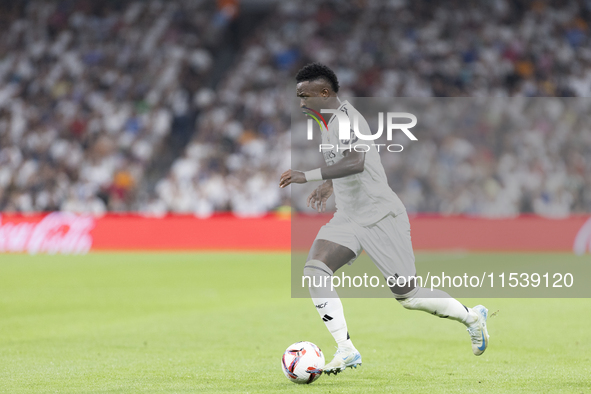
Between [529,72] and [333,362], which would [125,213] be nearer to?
[529,72]

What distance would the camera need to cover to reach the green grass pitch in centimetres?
637

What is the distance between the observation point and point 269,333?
9.44 metres

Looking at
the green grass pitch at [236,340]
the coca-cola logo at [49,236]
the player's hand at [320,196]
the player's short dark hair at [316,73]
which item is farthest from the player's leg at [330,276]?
the coca-cola logo at [49,236]

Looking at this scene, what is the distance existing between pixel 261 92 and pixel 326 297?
1917 centimetres

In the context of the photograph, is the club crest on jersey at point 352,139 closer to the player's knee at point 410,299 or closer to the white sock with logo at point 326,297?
the white sock with logo at point 326,297

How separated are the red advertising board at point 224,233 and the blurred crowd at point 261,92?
445mm

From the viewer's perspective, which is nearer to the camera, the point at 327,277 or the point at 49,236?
the point at 327,277

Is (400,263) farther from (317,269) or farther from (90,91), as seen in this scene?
(90,91)

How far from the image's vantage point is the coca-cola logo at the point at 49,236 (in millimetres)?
21844

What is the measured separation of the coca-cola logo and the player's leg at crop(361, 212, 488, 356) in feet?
54.5

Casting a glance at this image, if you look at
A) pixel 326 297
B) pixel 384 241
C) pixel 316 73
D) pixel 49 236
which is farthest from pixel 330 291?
pixel 49 236

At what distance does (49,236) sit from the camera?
72.1ft

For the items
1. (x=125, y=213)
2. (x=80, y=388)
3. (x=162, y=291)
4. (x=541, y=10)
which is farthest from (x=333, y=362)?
(x=541, y=10)

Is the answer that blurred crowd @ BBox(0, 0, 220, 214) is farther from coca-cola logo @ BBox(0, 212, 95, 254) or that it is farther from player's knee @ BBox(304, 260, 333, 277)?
player's knee @ BBox(304, 260, 333, 277)
